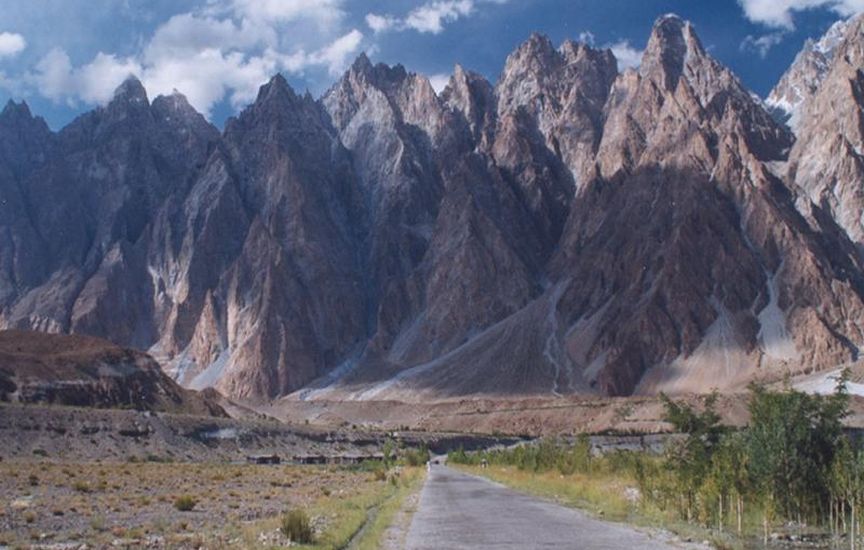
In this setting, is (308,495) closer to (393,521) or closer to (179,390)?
(393,521)

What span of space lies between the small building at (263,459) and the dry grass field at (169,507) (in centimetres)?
3540

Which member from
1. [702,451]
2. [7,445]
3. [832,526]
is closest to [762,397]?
[702,451]

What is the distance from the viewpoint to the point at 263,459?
111750 millimetres

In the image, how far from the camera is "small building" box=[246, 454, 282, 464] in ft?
358

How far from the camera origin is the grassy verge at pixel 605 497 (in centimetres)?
3250

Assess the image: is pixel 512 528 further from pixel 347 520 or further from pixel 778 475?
pixel 778 475

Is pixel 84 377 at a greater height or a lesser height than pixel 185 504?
greater

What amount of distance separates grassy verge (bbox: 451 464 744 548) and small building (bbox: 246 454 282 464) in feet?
123

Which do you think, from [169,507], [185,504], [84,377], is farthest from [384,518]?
[84,377]

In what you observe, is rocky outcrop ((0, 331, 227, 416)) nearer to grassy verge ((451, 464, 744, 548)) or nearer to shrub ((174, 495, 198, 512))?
grassy verge ((451, 464, 744, 548))

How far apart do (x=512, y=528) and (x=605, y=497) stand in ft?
52.2

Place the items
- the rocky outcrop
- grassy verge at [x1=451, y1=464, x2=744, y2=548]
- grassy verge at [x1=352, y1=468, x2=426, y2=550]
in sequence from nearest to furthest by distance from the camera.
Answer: grassy verge at [x1=352, y1=468, x2=426, y2=550], grassy verge at [x1=451, y1=464, x2=744, y2=548], the rocky outcrop

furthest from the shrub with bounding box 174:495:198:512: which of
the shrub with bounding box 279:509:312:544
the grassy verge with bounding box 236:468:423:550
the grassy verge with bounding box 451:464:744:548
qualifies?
the grassy verge with bounding box 451:464:744:548

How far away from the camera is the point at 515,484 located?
68.4 meters
